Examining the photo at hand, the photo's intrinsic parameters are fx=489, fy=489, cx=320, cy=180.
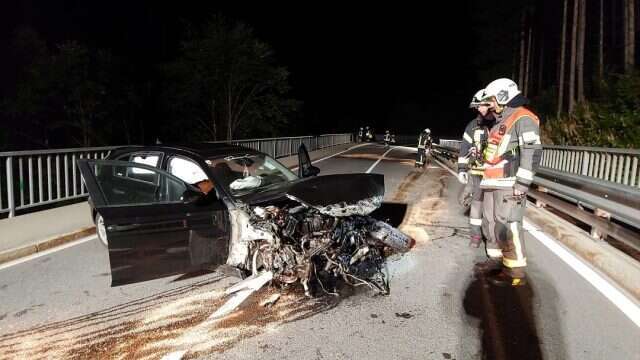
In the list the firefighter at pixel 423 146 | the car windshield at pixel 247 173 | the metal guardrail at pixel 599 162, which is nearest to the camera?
the car windshield at pixel 247 173

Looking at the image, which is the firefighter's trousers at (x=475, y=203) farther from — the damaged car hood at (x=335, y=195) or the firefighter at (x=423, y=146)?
the firefighter at (x=423, y=146)

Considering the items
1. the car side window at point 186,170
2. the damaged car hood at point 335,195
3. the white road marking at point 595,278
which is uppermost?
the car side window at point 186,170

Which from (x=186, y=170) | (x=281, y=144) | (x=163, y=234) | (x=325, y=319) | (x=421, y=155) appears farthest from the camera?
(x=281, y=144)

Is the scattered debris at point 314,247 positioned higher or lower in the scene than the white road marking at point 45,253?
higher

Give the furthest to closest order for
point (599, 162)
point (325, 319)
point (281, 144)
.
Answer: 1. point (281, 144)
2. point (599, 162)
3. point (325, 319)

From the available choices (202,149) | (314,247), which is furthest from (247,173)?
(314,247)

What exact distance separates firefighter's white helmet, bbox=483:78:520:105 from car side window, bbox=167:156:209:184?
3.16m

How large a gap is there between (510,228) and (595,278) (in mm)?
995

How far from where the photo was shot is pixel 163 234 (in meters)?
4.27

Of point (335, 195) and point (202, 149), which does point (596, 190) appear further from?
point (202, 149)

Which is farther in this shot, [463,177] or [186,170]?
[463,177]

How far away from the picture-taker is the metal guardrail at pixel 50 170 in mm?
7668

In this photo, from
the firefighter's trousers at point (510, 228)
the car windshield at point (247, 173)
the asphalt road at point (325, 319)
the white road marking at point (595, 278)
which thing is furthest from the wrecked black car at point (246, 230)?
the white road marking at point (595, 278)

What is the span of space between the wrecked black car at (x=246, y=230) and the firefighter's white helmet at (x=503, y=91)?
60.9 inches
